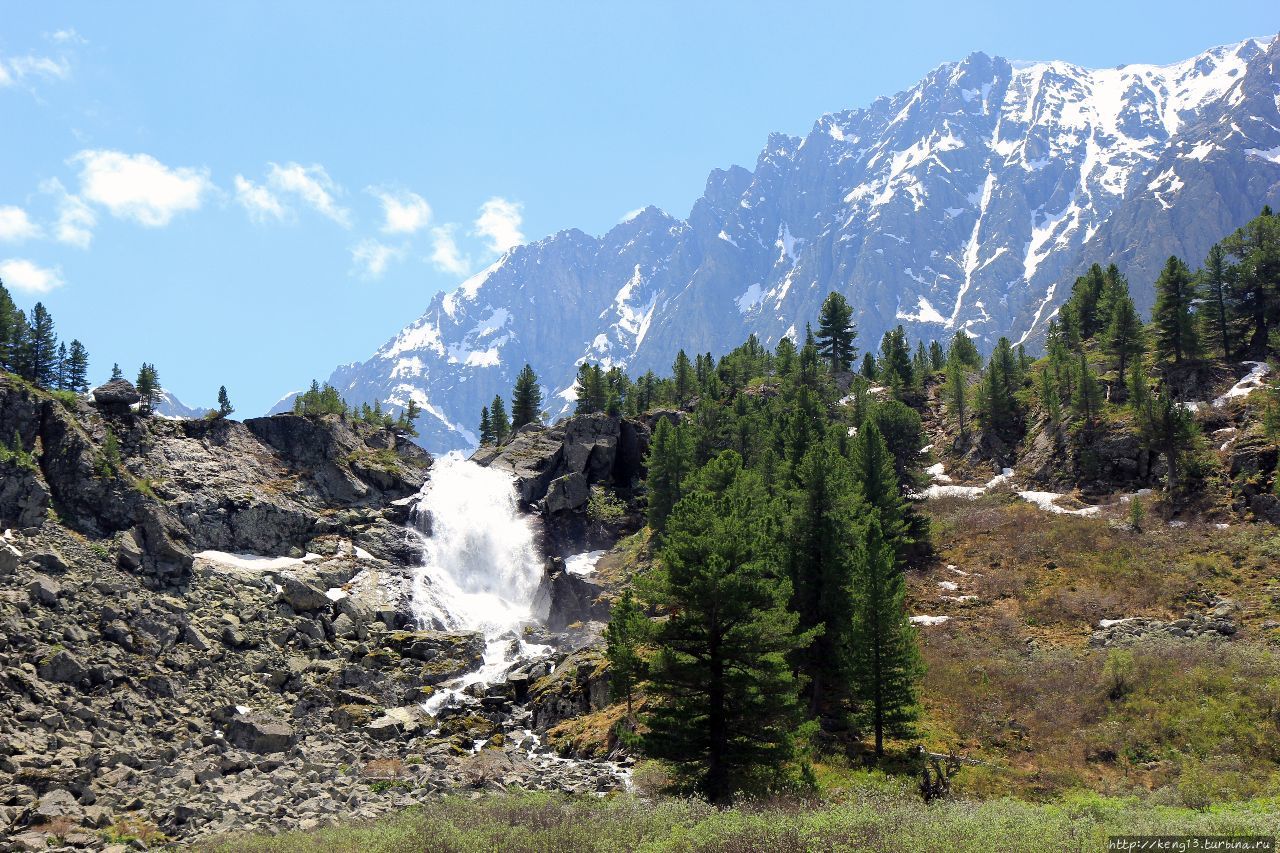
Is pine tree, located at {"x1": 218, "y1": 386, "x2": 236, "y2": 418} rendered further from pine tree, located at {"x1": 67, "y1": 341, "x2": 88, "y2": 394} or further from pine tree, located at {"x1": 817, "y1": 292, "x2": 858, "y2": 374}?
pine tree, located at {"x1": 817, "y1": 292, "x2": 858, "y2": 374}

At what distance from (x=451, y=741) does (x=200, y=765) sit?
1059 centimetres

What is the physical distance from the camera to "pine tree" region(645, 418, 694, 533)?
65500mm

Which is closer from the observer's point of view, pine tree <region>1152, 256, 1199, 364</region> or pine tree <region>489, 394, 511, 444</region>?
pine tree <region>1152, 256, 1199, 364</region>

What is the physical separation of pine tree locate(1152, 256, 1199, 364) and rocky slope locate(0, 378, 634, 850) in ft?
191

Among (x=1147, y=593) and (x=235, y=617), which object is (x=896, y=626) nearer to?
(x=1147, y=593)

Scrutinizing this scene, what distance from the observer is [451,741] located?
37062mm

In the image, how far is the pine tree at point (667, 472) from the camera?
A: 65.5 metres

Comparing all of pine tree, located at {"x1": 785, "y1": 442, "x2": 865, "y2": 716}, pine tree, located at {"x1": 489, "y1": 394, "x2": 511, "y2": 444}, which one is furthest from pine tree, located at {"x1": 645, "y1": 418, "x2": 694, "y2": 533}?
pine tree, located at {"x1": 489, "y1": 394, "x2": 511, "y2": 444}

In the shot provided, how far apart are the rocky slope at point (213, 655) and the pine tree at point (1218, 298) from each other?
64.1m

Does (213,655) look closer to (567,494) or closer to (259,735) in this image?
(259,735)

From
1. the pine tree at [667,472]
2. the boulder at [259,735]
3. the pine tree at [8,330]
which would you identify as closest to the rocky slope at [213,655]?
the boulder at [259,735]

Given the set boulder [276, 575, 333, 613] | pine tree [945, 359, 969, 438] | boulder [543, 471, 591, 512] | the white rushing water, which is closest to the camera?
boulder [276, 575, 333, 613]

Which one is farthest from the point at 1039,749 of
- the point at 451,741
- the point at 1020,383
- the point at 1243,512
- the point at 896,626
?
the point at 1020,383

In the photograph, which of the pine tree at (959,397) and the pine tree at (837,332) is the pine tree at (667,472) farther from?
the pine tree at (837,332)
